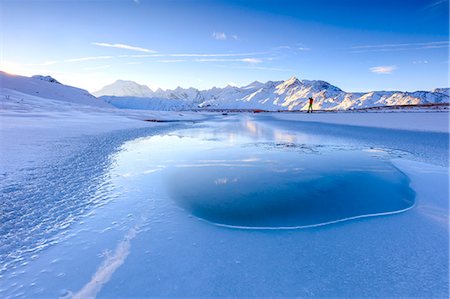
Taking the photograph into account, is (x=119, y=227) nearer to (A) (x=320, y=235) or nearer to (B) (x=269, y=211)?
(B) (x=269, y=211)

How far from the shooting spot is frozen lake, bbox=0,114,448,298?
7.27 feet

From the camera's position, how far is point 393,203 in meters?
4.16

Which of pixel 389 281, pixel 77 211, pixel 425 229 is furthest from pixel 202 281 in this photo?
pixel 425 229

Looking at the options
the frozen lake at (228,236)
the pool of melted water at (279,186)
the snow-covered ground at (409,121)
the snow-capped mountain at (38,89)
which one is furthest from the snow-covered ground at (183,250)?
the snow-capped mountain at (38,89)

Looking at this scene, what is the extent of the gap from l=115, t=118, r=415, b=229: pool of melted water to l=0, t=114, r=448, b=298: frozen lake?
0.03 metres

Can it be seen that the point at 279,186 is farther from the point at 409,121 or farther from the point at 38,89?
the point at 38,89

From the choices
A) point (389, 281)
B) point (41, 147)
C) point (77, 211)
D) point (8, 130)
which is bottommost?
point (389, 281)

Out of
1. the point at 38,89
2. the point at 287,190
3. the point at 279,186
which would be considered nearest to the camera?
the point at 287,190

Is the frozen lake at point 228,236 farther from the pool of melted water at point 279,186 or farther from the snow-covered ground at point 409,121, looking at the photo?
the snow-covered ground at point 409,121

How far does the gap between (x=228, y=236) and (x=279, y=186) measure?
2163 mm

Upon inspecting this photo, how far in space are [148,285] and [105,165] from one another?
500 centimetres

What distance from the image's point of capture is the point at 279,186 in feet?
16.1

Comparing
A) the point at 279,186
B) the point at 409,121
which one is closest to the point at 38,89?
the point at 279,186

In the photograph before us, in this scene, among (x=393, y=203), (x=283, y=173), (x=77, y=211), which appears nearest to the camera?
(x=77, y=211)
